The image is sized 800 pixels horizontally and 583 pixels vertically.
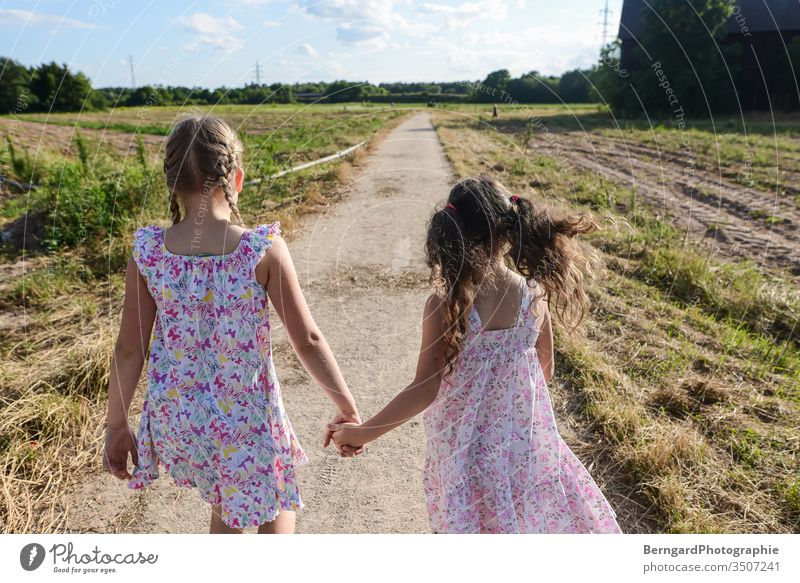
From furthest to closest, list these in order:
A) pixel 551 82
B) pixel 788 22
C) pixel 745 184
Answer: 1. pixel 788 22
2. pixel 551 82
3. pixel 745 184

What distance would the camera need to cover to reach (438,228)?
7.41 feet

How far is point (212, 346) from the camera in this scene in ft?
7.09

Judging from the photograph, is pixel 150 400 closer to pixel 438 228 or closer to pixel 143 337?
pixel 143 337

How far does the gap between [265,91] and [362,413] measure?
3.21 m

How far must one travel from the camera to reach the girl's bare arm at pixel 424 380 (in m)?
2.20

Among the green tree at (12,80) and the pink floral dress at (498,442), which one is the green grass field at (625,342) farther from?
the green tree at (12,80)

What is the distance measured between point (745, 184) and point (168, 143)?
46.3ft

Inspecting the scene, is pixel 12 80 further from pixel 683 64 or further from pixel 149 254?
pixel 683 64

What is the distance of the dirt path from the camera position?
8.38 m

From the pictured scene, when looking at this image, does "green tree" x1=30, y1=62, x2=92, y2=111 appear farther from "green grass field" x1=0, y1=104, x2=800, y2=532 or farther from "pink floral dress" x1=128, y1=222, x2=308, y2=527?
"pink floral dress" x1=128, y1=222, x2=308, y2=527

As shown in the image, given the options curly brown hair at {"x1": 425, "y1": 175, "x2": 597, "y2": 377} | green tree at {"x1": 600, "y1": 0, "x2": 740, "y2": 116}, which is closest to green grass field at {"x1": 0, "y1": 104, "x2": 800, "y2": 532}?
curly brown hair at {"x1": 425, "y1": 175, "x2": 597, "y2": 377}

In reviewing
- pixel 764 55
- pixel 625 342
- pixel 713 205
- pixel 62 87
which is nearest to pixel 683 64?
pixel 764 55

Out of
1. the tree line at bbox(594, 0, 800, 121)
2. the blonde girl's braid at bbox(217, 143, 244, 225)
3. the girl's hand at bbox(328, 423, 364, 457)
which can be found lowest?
the girl's hand at bbox(328, 423, 364, 457)

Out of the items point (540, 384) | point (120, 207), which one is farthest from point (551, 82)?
point (540, 384)
